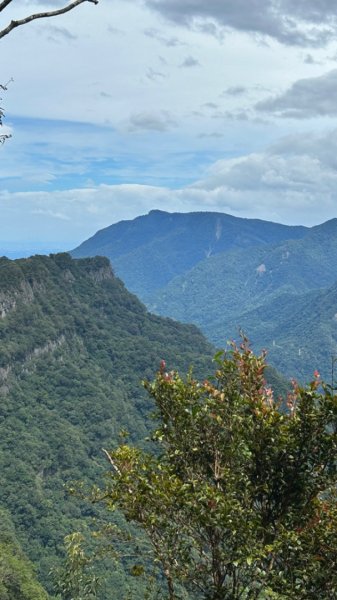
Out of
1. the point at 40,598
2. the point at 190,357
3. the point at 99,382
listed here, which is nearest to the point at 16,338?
the point at 99,382

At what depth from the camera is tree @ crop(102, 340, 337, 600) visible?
9.91 metres

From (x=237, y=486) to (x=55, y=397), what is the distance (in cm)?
15106

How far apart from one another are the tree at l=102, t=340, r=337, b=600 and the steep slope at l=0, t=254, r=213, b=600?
84964 millimetres

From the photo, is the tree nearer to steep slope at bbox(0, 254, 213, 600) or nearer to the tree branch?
the tree branch

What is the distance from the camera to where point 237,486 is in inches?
426

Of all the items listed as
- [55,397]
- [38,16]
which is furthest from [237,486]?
[55,397]

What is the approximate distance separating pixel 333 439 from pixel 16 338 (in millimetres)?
155102

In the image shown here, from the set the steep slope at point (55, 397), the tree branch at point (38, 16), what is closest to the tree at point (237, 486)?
the tree branch at point (38, 16)

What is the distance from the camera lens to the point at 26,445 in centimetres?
12975

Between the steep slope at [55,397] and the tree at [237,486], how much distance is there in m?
85.0

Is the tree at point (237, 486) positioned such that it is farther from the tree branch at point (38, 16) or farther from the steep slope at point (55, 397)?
the steep slope at point (55, 397)

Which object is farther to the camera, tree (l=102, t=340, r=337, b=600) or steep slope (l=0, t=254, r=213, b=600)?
steep slope (l=0, t=254, r=213, b=600)

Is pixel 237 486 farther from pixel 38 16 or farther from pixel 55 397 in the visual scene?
pixel 55 397

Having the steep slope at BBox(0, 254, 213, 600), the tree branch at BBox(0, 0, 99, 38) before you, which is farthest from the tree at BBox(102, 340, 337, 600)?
the steep slope at BBox(0, 254, 213, 600)
